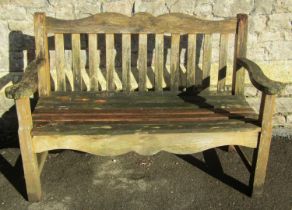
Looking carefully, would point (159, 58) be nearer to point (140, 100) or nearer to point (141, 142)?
point (140, 100)

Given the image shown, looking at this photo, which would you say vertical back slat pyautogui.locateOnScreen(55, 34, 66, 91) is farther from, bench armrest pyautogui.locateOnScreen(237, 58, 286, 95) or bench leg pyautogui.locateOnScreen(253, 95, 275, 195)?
bench leg pyautogui.locateOnScreen(253, 95, 275, 195)

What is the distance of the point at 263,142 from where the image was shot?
307cm

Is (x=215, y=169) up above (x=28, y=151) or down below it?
below

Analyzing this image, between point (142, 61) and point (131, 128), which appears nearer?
point (131, 128)

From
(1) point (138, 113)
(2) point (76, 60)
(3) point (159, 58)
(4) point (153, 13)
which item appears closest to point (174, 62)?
(3) point (159, 58)

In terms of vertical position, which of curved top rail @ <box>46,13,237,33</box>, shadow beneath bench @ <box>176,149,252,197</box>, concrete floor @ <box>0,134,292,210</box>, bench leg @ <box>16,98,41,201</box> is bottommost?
concrete floor @ <box>0,134,292,210</box>

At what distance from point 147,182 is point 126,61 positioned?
1100 millimetres

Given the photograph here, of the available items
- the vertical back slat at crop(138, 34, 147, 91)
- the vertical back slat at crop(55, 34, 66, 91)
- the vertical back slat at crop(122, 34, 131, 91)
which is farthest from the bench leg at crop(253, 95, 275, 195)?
the vertical back slat at crop(55, 34, 66, 91)

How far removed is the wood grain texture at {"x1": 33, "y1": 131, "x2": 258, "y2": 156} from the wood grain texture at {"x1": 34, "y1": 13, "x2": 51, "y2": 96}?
2.41ft

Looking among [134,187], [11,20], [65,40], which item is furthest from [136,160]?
[11,20]

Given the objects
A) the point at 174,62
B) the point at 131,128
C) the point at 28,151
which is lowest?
the point at 28,151

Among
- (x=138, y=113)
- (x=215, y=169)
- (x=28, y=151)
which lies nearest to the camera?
(x=28, y=151)

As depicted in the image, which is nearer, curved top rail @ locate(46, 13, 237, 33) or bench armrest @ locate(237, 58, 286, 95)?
bench armrest @ locate(237, 58, 286, 95)

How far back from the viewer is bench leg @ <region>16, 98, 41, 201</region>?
2.85 metres
